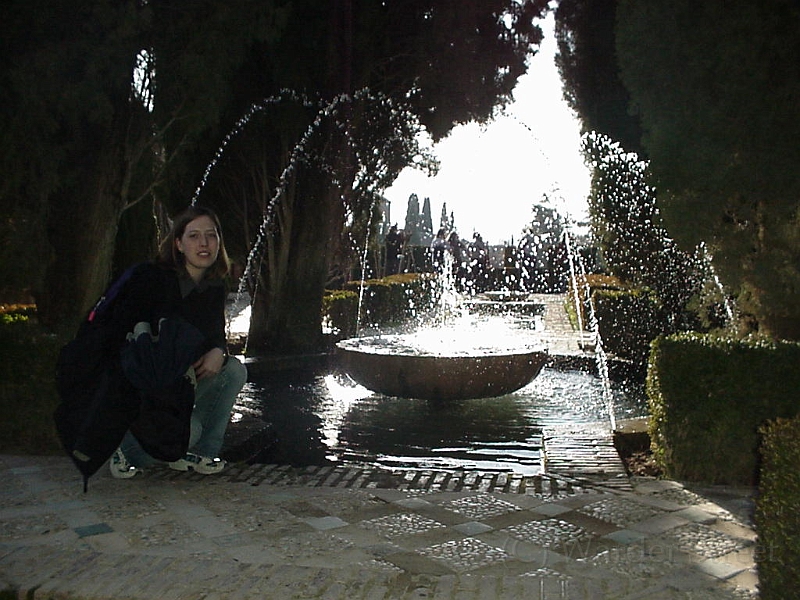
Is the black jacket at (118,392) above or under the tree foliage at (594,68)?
under

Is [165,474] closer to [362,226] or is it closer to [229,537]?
[229,537]

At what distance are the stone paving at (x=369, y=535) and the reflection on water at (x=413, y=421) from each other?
0.83 m

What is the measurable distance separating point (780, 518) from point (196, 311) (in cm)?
312

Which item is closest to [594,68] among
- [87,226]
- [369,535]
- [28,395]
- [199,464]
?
[87,226]

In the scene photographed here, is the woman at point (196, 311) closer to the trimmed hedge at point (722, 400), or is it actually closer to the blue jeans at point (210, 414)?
Answer: the blue jeans at point (210, 414)

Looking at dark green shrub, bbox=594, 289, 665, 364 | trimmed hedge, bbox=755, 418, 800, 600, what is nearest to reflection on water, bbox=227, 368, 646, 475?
trimmed hedge, bbox=755, 418, 800, 600

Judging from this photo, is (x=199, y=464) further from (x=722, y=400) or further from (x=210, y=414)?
(x=722, y=400)

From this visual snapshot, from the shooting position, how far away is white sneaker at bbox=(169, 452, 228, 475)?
4719mm

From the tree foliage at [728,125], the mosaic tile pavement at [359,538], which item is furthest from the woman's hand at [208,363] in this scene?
the tree foliage at [728,125]

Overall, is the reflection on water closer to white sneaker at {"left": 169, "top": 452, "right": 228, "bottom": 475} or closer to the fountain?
the fountain

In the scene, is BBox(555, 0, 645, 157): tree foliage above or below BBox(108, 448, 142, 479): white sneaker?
above

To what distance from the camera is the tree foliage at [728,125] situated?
502 centimetres

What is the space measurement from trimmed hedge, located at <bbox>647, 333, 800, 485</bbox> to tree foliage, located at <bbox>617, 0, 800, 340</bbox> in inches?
34.8

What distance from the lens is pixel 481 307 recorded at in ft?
72.5
